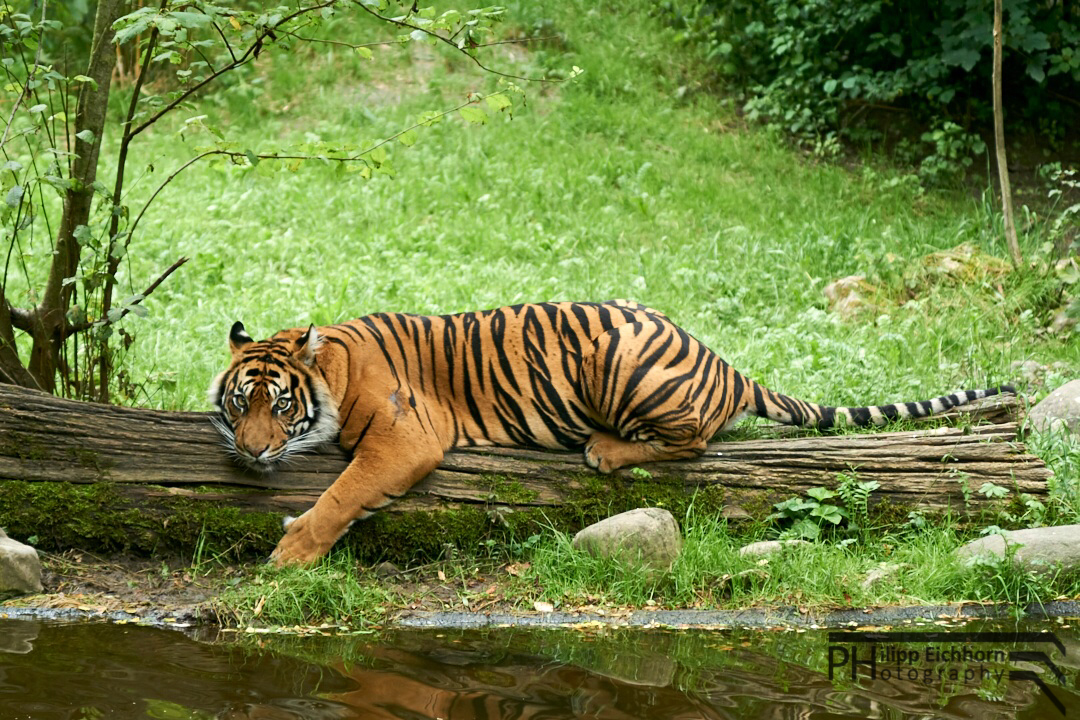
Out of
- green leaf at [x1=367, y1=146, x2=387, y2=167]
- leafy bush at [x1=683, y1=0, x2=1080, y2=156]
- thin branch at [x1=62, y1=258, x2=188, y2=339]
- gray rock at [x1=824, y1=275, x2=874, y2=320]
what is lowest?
thin branch at [x1=62, y1=258, x2=188, y2=339]

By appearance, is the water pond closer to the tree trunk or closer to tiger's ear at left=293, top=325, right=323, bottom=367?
tiger's ear at left=293, top=325, right=323, bottom=367

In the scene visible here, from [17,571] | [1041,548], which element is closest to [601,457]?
[1041,548]

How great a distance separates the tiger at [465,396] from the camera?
15.3 feet

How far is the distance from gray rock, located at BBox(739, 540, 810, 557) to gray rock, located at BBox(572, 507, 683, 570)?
31 cm

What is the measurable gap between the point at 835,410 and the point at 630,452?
123cm

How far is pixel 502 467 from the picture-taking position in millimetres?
5023

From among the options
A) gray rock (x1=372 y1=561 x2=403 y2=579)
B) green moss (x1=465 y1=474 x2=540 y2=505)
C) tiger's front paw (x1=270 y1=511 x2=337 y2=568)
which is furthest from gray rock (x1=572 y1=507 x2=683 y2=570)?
tiger's front paw (x1=270 y1=511 x2=337 y2=568)

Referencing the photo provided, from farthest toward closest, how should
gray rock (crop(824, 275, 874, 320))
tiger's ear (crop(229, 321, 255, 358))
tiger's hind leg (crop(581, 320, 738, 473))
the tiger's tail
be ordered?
gray rock (crop(824, 275, 874, 320))
the tiger's tail
tiger's hind leg (crop(581, 320, 738, 473))
tiger's ear (crop(229, 321, 255, 358))

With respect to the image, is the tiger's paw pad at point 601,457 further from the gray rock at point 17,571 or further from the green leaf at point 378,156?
the gray rock at point 17,571

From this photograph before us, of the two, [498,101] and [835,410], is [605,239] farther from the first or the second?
[498,101]

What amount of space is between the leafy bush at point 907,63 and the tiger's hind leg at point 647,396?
6929 millimetres

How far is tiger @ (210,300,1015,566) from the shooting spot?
15.3 ft

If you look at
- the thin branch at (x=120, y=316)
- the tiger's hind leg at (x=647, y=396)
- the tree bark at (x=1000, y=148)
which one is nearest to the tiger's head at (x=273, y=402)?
the thin branch at (x=120, y=316)

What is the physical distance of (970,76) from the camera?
11359 mm
